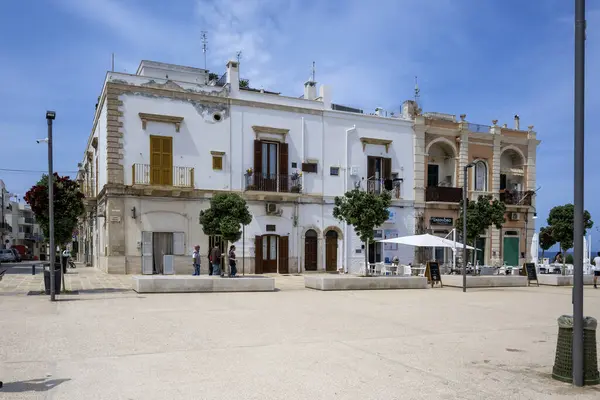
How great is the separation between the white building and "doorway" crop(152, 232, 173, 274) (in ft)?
0.16

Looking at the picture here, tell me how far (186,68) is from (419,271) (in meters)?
15.0

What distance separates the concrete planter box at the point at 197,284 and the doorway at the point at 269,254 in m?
8.93

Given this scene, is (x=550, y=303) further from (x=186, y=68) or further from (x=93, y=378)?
(x=186, y=68)

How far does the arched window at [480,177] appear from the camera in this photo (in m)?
32.2

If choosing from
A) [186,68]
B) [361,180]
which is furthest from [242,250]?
[186,68]

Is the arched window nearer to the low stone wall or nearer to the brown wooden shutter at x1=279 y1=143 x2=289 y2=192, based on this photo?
the brown wooden shutter at x1=279 y1=143 x2=289 y2=192

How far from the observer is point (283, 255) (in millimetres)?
26859

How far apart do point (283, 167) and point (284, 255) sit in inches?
171

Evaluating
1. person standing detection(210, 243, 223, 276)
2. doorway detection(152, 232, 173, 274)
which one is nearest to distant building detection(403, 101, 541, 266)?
person standing detection(210, 243, 223, 276)

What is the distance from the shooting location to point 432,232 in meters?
30.6

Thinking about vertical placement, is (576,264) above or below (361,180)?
below

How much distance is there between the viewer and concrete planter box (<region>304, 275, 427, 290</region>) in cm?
1797

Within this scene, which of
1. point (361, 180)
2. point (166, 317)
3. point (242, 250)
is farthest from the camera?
point (361, 180)

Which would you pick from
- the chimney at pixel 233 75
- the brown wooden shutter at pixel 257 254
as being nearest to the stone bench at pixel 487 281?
the brown wooden shutter at pixel 257 254
